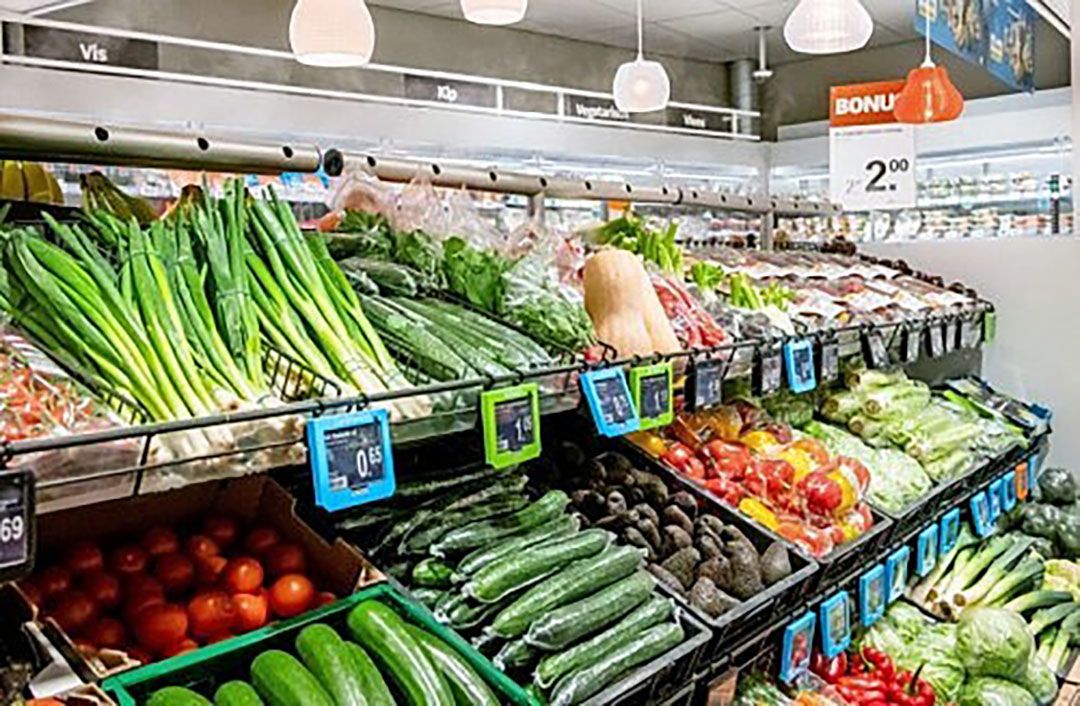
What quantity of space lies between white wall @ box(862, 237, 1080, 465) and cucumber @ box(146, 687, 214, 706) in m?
3.61

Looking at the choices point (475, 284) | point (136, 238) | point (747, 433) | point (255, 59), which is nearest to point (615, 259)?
point (475, 284)

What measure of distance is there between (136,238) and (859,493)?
1.86m

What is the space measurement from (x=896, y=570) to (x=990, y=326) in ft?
5.65

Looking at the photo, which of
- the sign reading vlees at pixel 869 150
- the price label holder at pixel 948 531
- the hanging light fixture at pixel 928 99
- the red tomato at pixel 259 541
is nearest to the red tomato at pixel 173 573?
the red tomato at pixel 259 541

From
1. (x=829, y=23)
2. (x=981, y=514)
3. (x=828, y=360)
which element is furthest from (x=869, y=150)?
(x=828, y=360)

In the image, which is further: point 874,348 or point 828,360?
point 874,348

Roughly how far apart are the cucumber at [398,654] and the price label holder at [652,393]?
1.94 feet

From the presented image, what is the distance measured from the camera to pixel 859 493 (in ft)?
8.87

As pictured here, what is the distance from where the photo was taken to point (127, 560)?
5.12 ft

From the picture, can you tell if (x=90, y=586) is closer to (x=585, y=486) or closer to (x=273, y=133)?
(x=585, y=486)

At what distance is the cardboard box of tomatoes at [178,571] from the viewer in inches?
57.1

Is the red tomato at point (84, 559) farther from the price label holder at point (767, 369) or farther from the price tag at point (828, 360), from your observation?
the price tag at point (828, 360)

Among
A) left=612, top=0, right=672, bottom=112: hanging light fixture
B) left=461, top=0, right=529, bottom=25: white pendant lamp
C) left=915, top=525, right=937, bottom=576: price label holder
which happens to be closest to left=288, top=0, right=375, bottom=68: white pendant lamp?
left=461, top=0, right=529, bottom=25: white pendant lamp

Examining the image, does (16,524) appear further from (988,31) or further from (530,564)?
(988,31)
